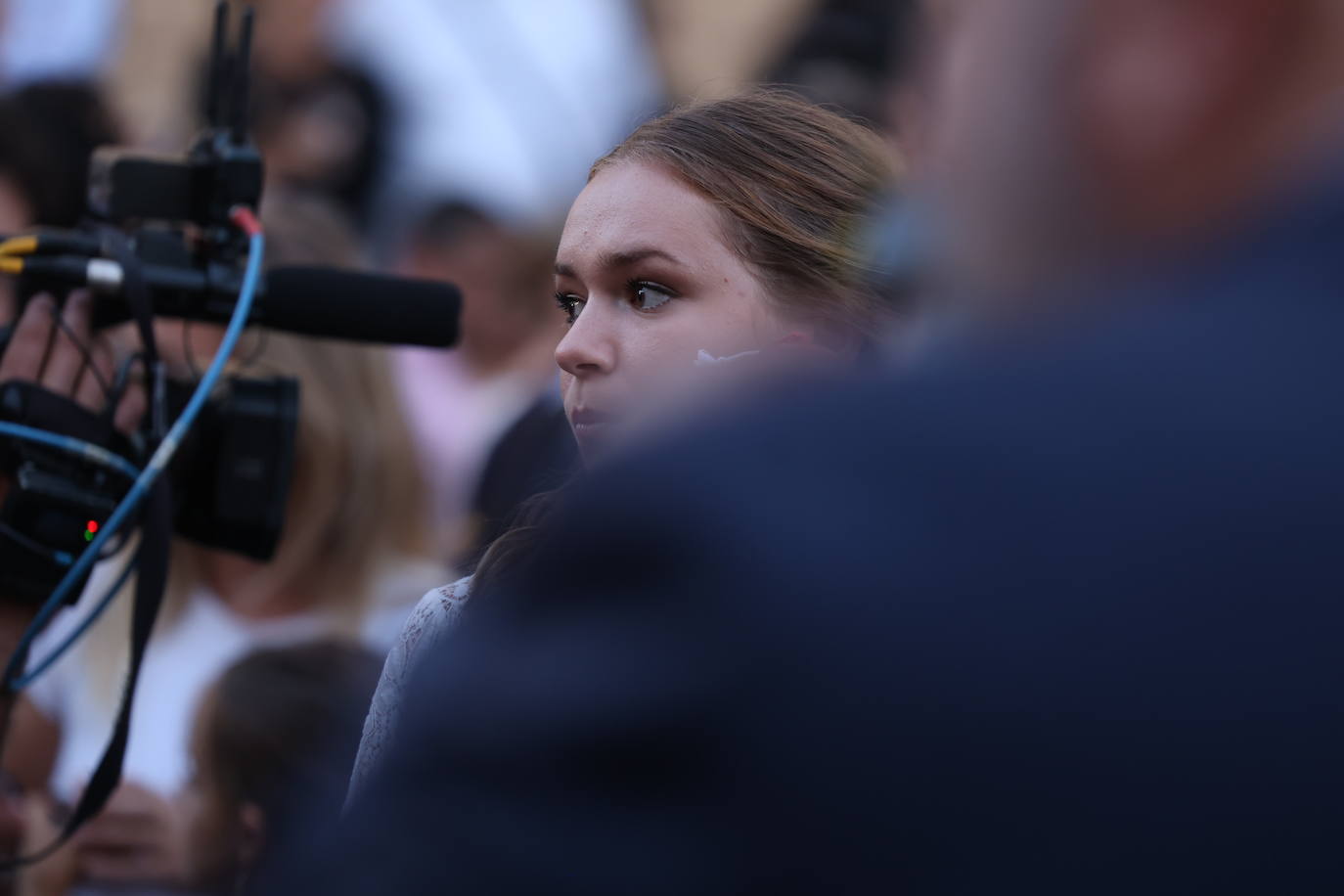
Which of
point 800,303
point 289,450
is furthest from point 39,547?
point 800,303

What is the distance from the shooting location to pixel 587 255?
4.69 ft

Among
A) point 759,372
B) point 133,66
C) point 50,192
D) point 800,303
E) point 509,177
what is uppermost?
point 133,66

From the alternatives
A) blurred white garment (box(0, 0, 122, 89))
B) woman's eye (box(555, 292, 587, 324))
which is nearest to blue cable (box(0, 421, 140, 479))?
woman's eye (box(555, 292, 587, 324))

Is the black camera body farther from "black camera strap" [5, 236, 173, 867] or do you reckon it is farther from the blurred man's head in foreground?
the blurred man's head in foreground

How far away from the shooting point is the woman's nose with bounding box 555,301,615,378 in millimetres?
1378

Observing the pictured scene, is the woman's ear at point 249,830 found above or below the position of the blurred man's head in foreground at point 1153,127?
below

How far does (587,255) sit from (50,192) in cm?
214

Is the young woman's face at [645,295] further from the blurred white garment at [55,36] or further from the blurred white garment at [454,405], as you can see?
the blurred white garment at [55,36]

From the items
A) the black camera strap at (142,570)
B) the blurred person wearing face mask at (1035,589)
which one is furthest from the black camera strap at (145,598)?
the blurred person wearing face mask at (1035,589)

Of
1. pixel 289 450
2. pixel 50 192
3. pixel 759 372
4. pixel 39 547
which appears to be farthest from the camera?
pixel 50 192

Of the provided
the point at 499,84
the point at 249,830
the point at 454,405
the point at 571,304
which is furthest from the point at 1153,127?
the point at 499,84

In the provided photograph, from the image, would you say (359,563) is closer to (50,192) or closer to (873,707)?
(50,192)

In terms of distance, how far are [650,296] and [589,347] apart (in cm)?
8

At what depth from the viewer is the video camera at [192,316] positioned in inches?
63.2
